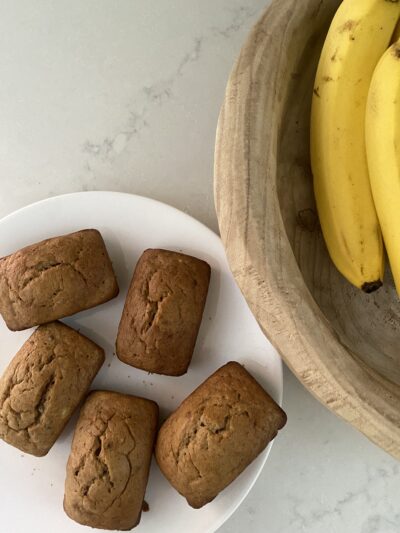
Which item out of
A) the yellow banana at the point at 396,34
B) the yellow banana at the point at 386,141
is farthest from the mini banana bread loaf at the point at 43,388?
the yellow banana at the point at 396,34

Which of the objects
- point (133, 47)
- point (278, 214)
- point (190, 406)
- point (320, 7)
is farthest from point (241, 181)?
point (133, 47)

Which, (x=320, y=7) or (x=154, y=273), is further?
(x=154, y=273)

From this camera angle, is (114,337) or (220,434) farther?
(114,337)

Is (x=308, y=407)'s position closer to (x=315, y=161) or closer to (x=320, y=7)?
(x=315, y=161)

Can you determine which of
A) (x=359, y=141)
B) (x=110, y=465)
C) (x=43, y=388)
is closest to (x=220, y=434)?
(x=110, y=465)

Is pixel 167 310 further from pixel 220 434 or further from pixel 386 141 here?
pixel 386 141

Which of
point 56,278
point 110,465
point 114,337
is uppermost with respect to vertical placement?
point 56,278

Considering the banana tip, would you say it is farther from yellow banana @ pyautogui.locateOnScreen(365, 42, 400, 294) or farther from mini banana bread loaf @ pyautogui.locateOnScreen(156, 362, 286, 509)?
mini banana bread loaf @ pyautogui.locateOnScreen(156, 362, 286, 509)
